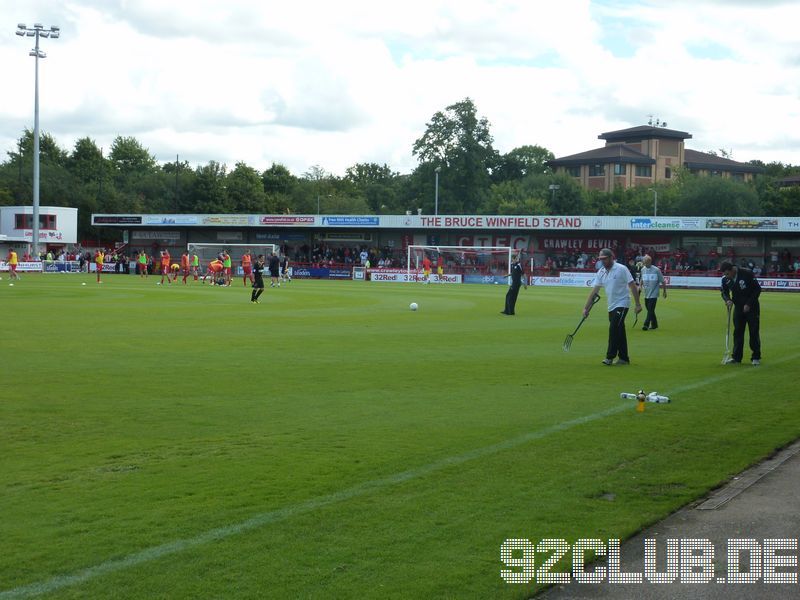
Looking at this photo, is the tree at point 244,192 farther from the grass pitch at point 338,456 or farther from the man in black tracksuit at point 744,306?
the man in black tracksuit at point 744,306

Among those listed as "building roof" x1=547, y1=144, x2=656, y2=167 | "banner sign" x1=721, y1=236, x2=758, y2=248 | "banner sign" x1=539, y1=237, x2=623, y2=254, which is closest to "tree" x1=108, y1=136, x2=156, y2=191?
"building roof" x1=547, y1=144, x2=656, y2=167

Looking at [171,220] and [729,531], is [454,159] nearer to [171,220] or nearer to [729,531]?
[171,220]

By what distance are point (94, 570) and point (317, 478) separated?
2489mm

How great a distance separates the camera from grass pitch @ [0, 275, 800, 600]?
5.72 m

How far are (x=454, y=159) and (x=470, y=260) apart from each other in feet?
154

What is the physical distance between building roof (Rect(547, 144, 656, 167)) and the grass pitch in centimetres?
10772

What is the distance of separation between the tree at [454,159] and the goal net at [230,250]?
3507cm

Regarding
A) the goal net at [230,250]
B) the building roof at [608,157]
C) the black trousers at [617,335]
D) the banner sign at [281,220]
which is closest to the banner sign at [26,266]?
the goal net at [230,250]

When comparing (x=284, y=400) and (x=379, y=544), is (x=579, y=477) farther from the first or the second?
(x=284, y=400)

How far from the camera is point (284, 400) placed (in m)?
11.9

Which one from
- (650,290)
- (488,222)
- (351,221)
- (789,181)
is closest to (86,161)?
(351,221)

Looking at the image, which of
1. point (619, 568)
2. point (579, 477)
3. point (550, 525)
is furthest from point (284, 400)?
point (619, 568)

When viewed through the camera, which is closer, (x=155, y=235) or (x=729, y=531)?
(x=729, y=531)

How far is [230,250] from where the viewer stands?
262 ft
